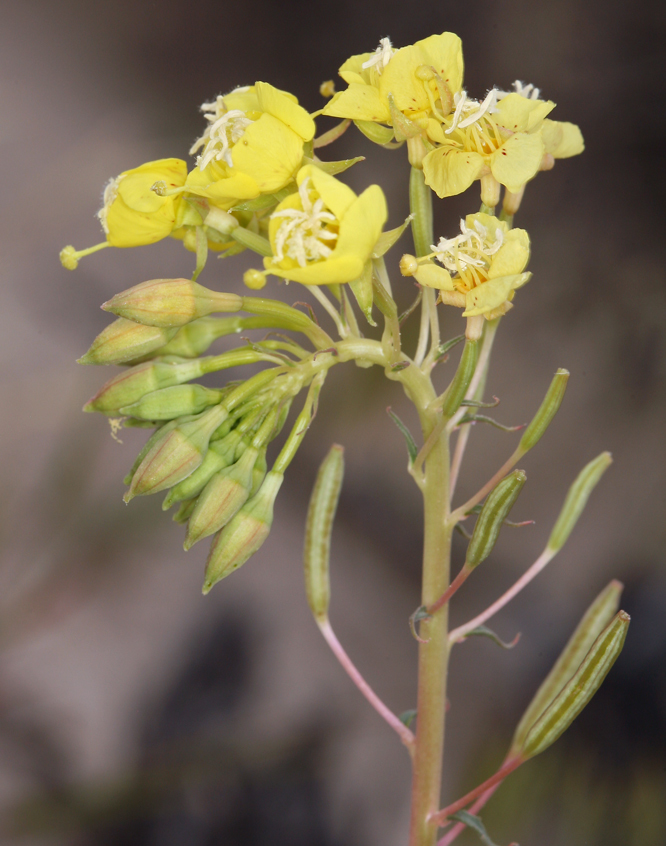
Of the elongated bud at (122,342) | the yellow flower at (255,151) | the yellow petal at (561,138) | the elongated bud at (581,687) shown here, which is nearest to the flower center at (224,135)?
the yellow flower at (255,151)

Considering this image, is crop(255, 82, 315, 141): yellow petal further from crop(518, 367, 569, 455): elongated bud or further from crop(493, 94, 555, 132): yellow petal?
crop(518, 367, 569, 455): elongated bud

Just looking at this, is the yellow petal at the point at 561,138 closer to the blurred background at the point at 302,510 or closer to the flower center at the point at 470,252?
the flower center at the point at 470,252

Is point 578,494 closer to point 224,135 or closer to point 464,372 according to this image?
point 464,372

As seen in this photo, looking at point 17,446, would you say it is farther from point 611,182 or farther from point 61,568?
point 611,182

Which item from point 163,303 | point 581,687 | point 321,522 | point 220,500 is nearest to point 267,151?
point 163,303

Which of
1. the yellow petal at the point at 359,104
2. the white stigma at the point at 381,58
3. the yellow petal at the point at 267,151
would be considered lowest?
the yellow petal at the point at 267,151

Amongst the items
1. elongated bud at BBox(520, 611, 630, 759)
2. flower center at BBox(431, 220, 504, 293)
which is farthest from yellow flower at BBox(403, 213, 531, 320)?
elongated bud at BBox(520, 611, 630, 759)

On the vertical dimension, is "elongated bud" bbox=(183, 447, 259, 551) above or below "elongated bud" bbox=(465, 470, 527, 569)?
above
